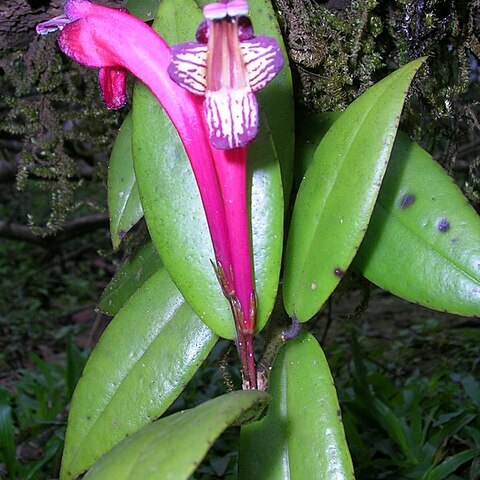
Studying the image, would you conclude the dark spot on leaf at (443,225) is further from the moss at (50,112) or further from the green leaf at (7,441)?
the green leaf at (7,441)

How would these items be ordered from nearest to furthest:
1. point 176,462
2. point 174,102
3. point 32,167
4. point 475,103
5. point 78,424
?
point 176,462 → point 174,102 → point 78,424 → point 475,103 → point 32,167

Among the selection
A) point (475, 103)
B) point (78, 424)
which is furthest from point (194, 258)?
point (475, 103)

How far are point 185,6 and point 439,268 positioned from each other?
15.8 inches

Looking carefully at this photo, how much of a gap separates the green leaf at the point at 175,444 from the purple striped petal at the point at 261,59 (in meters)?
0.27

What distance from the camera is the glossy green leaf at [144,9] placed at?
0.91m

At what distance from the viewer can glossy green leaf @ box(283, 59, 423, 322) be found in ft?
2.05

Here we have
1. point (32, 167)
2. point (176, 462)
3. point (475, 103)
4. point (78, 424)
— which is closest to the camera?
point (176, 462)

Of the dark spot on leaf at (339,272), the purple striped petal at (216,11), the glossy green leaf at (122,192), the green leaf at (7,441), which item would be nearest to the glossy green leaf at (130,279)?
the glossy green leaf at (122,192)

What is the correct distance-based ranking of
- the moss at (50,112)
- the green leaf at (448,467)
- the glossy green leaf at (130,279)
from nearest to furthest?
the glossy green leaf at (130,279) → the moss at (50,112) → the green leaf at (448,467)

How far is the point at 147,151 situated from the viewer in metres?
0.73

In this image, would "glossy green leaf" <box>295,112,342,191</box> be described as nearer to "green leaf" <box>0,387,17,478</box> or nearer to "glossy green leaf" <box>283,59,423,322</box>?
"glossy green leaf" <box>283,59,423,322</box>

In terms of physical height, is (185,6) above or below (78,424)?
above

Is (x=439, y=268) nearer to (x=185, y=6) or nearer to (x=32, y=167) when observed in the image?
(x=185, y=6)

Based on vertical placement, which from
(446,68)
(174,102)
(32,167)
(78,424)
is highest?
(174,102)
